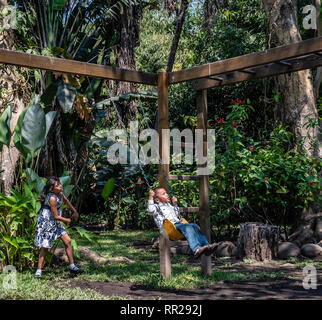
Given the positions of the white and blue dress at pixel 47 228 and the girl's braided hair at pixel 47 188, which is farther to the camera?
the girl's braided hair at pixel 47 188

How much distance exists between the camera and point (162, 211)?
561 centimetres

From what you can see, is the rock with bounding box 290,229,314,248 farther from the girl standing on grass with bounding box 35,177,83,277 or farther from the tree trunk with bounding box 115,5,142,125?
the tree trunk with bounding box 115,5,142,125

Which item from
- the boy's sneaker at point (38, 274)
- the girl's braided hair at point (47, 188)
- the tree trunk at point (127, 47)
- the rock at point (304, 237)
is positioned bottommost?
the boy's sneaker at point (38, 274)

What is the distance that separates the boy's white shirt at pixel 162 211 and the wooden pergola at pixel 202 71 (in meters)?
0.17

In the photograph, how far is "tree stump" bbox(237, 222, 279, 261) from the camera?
702cm

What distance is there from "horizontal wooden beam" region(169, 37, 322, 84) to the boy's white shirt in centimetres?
161

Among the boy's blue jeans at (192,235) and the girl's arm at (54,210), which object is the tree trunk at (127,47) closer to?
the girl's arm at (54,210)

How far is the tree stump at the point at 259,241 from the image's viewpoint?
7.02 meters

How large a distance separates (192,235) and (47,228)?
191 cm

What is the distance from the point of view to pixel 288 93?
8.77 meters

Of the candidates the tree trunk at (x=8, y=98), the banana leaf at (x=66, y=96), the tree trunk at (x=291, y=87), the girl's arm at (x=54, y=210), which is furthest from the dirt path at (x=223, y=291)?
the banana leaf at (x=66, y=96)

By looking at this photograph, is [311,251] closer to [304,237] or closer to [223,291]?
[304,237]

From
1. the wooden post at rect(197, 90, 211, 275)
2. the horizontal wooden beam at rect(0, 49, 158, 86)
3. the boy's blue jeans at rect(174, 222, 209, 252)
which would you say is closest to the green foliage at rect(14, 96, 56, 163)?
the horizontal wooden beam at rect(0, 49, 158, 86)
